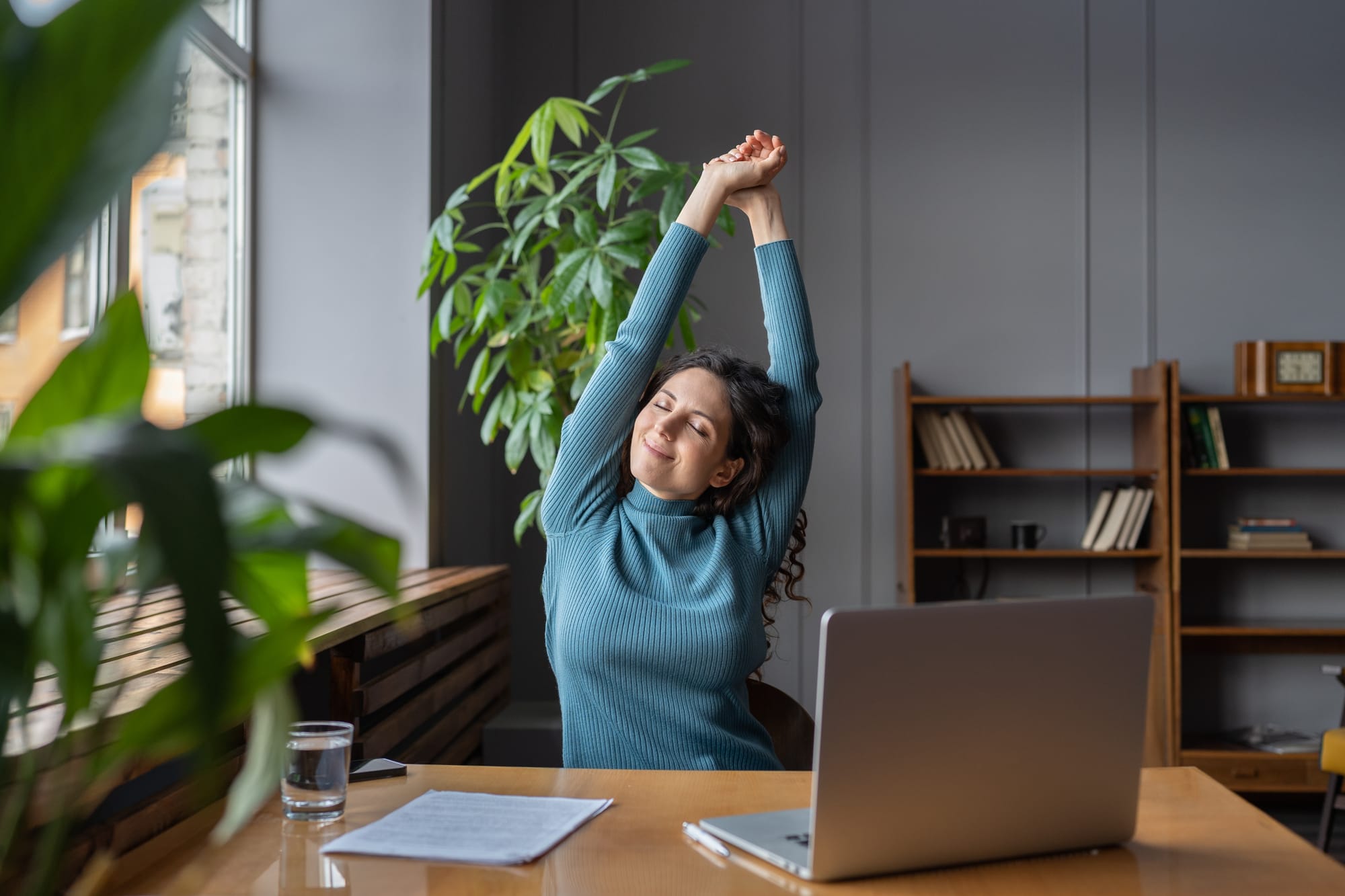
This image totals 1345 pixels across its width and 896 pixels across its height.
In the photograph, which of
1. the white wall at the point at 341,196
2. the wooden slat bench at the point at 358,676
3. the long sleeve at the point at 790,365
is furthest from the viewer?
the white wall at the point at 341,196

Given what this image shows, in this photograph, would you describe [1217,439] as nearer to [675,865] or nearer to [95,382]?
[675,865]

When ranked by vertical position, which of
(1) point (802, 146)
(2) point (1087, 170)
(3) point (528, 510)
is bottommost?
(3) point (528, 510)

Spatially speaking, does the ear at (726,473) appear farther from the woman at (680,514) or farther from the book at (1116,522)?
the book at (1116,522)

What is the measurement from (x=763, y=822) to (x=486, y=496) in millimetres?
3246

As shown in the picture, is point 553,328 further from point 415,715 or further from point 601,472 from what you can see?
point 601,472

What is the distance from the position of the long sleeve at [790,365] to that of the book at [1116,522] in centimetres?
267

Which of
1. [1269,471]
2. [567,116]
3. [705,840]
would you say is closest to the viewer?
[705,840]

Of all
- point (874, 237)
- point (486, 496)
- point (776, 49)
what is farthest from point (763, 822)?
point (776, 49)

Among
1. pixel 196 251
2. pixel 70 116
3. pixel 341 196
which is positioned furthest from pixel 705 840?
pixel 341 196

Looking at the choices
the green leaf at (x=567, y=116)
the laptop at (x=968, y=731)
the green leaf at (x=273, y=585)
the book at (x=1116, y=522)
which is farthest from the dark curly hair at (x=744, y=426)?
the book at (x=1116, y=522)

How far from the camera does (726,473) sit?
5.98ft

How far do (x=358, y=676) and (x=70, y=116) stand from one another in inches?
75.1

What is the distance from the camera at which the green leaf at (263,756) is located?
448mm

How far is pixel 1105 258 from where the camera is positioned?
453 centimetres
